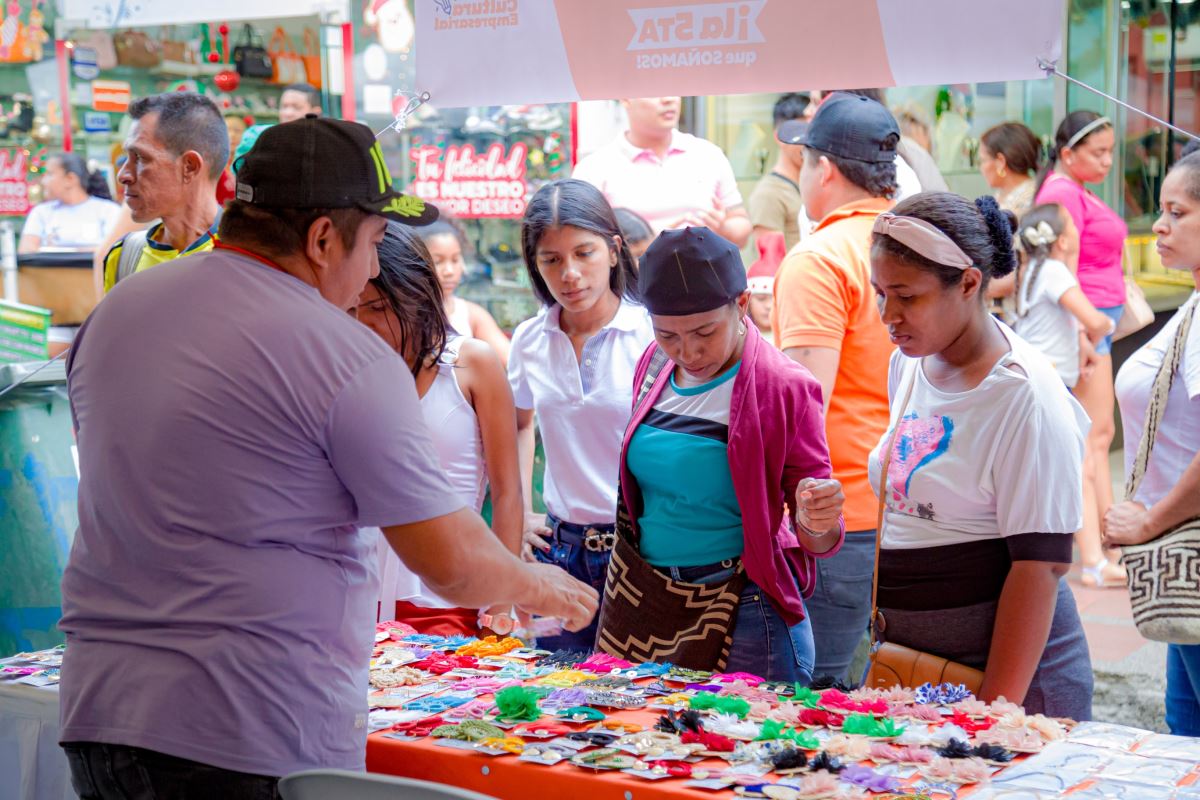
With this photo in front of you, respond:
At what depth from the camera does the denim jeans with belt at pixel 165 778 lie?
5.79ft

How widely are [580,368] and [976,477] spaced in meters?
1.14

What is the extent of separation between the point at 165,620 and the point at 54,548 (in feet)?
8.11

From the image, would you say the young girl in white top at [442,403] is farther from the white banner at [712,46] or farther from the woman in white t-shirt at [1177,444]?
the woman in white t-shirt at [1177,444]

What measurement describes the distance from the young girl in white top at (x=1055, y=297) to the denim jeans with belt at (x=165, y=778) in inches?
183

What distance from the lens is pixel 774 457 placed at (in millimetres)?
2504

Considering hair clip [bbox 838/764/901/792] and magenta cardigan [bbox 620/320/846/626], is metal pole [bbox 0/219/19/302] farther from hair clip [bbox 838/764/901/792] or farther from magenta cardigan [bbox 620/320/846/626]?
hair clip [bbox 838/764/901/792]

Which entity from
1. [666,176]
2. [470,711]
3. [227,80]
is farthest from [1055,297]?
[227,80]

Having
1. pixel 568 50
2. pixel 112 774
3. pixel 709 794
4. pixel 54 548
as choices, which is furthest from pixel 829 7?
pixel 54 548

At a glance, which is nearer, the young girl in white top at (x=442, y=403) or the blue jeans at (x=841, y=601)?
the young girl in white top at (x=442, y=403)

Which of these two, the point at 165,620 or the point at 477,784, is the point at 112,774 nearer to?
the point at 165,620

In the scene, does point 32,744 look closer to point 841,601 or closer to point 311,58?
point 841,601

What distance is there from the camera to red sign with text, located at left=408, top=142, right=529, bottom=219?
6840mm

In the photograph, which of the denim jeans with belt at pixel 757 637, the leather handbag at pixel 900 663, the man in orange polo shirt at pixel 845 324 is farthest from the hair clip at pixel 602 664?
the man in orange polo shirt at pixel 845 324

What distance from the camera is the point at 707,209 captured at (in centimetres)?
499
